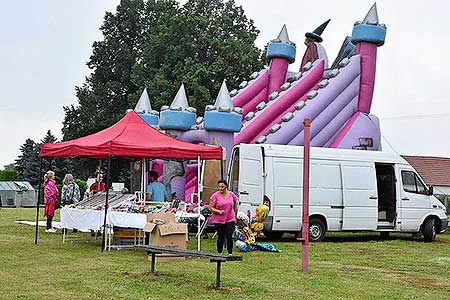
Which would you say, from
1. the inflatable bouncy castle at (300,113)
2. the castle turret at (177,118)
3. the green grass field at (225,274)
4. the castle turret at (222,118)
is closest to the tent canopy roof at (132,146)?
the green grass field at (225,274)

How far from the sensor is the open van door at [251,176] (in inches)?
686

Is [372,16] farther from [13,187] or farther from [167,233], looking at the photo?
[13,187]

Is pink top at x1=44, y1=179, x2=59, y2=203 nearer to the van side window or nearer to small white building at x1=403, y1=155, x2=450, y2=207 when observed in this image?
the van side window

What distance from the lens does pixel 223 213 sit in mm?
13805

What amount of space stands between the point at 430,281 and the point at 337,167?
22.7 ft

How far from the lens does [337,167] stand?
18422 mm

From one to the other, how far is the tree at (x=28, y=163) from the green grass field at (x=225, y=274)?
38.6 metres

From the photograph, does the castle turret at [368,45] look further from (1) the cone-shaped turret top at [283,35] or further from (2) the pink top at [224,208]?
(2) the pink top at [224,208]

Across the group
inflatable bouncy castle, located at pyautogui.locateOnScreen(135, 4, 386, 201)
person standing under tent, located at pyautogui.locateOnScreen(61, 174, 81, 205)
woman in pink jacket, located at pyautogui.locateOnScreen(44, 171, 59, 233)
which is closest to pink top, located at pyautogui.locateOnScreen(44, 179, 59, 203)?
woman in pink jacket, located at pyautogui.locateOnScreen(44, 171, 59, 233)

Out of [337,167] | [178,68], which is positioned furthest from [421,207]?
[178,68]

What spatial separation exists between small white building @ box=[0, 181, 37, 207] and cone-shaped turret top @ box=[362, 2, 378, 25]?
2638 cm

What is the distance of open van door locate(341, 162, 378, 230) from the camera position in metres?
18.5

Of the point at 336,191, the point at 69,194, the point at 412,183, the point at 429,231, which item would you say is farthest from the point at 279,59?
the point at 336,191

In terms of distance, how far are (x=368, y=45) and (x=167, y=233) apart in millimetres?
13629
